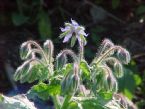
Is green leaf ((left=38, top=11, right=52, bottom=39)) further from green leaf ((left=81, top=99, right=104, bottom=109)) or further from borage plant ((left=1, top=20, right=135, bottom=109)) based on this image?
green leaf ((left=81, top=99, right=104, bottom=109))

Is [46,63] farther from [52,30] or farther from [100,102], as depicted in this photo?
[52,30]

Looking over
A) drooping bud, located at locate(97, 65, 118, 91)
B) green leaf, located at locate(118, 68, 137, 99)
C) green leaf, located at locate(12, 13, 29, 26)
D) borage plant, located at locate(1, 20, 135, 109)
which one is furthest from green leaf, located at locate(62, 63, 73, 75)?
green leaf, located at locate(12, 13, 29, 26)

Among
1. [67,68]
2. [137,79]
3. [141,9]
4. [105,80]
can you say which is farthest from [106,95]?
[141,9]

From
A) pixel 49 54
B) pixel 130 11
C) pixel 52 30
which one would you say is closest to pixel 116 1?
pixel 130 11

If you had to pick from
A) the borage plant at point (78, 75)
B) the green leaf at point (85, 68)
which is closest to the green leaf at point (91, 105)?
the borage plant at point (78, 75)

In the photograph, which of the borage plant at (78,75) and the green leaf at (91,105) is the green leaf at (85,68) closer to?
the borage plant at (78,75)

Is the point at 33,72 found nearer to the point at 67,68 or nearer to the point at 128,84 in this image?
the point at 67,68
